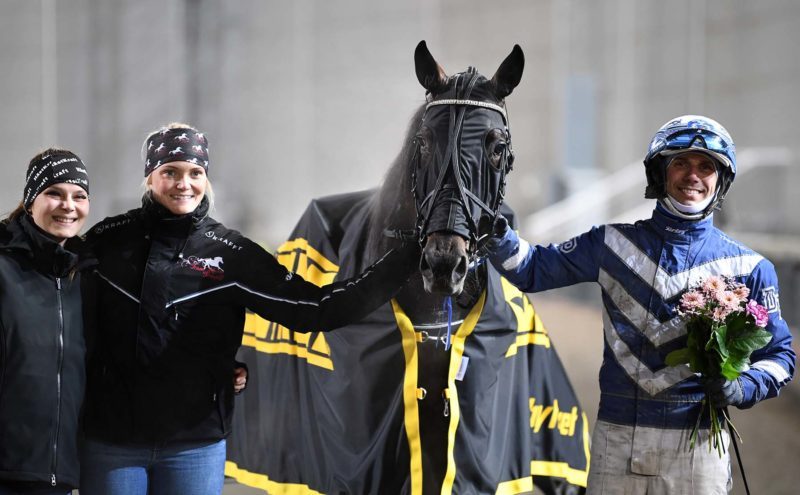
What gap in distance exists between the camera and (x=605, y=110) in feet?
35.7

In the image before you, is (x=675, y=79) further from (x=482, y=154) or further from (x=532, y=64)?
(x=482, y=154)

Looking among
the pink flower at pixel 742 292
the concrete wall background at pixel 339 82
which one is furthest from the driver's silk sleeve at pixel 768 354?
the concrete wall background at pixel 339 82

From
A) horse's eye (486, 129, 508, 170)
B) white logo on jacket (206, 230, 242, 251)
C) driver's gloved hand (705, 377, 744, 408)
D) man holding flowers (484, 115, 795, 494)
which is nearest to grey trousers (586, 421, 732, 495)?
man holding flowers (484, 115, 795, 494)

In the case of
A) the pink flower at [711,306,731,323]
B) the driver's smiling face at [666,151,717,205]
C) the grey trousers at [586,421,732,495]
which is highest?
the driver's smiling face at [666,151,717,205]

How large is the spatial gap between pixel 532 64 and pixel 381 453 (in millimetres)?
9303

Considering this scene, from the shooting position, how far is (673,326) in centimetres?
180

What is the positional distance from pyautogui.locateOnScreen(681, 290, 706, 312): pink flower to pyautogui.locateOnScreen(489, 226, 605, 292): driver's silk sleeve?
0.24 metres

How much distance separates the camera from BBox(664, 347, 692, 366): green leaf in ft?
5.65

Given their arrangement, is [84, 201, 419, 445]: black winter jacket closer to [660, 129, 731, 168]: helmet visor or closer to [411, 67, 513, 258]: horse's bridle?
[411, 67, 513, 258]: horse's bridle

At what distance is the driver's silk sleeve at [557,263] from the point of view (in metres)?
1.92

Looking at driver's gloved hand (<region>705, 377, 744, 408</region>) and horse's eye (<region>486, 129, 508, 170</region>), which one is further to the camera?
horse's eye (<region>486, 129, 508, 170</region>)

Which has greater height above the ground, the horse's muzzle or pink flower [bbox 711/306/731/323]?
the horse's muzzle

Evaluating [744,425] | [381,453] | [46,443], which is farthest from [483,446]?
[744,425]

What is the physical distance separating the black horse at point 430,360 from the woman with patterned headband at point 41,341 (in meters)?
0.73
